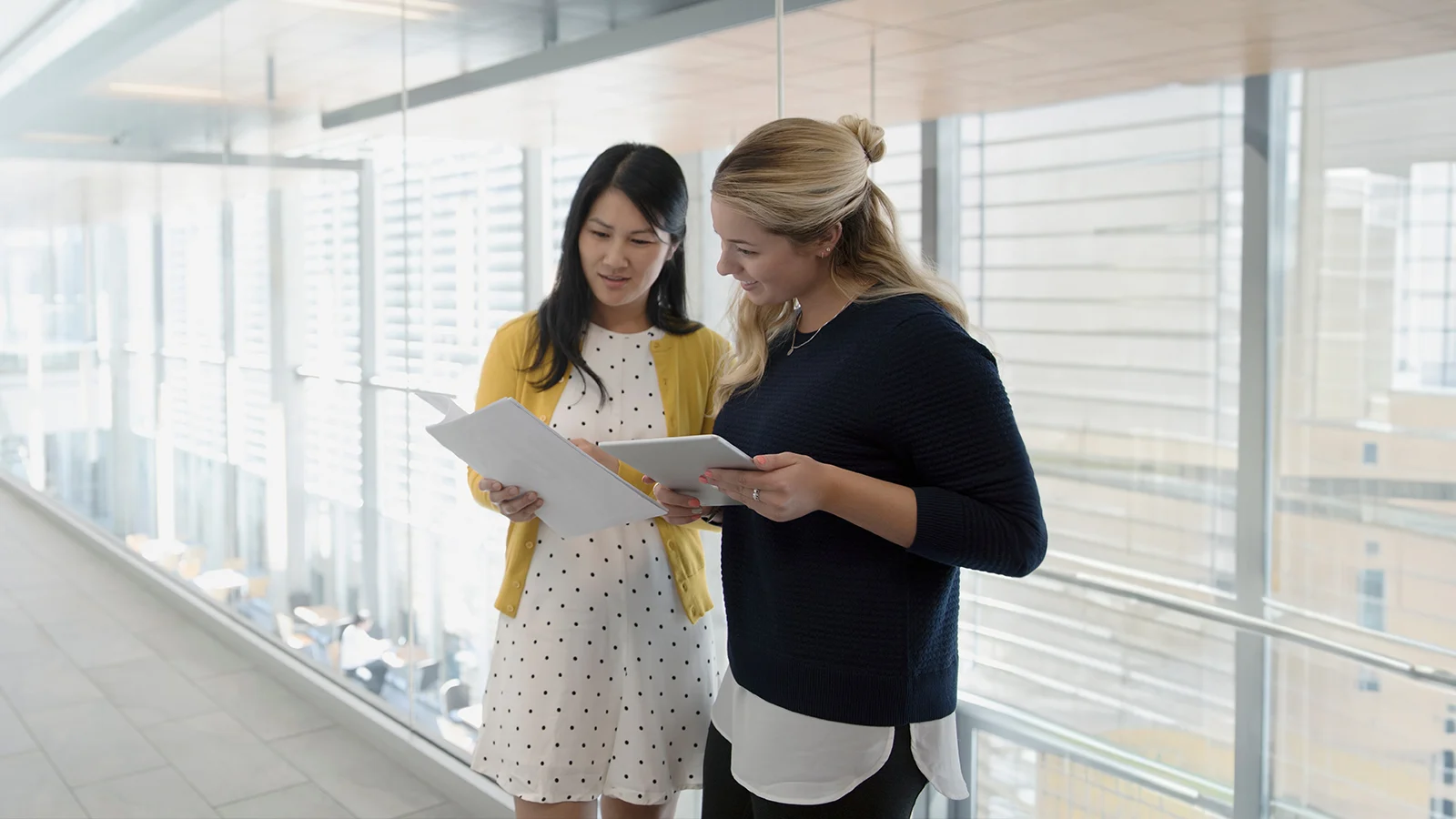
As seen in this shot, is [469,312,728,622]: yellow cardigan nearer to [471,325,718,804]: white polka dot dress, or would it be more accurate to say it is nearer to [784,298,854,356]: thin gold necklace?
[471,325,718,804]: white polka dot dress

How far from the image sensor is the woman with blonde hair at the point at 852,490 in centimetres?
126

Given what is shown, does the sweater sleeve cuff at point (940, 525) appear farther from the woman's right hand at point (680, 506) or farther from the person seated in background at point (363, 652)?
the person seated in background at point (363, 652)

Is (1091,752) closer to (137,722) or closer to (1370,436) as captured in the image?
(1370,436)

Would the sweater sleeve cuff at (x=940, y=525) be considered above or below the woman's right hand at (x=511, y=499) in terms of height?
above

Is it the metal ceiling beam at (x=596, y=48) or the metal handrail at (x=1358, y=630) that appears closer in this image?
the metal handrail at (x=1358, y=630)

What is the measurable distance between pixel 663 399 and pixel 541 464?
380 mm

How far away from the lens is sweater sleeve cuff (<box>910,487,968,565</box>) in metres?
1.24

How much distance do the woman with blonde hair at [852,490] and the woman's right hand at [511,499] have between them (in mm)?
370

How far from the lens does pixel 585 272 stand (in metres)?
1.81

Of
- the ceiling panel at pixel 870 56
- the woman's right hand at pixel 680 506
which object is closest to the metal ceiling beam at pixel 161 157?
the ceiling panel at pixel 870 56

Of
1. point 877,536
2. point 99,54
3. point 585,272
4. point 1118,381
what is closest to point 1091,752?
point 1118,381

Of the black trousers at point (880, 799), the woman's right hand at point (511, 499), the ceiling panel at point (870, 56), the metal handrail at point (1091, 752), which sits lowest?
the metal handrail at point (1091, 752)

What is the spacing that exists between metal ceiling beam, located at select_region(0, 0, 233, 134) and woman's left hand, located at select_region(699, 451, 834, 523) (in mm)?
3528

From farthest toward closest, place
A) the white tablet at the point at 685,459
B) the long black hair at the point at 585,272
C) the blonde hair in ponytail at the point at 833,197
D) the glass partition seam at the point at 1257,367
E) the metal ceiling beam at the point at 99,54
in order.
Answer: the metal ceiling beam at the point at 99,54, the long black hair at the point at 585,272, the glass partition seam at the point at 1257,367, the blonde hair in ponytail at the point at 833,197, the white tablet at the point at 685,459
